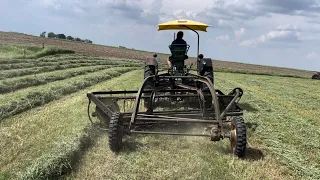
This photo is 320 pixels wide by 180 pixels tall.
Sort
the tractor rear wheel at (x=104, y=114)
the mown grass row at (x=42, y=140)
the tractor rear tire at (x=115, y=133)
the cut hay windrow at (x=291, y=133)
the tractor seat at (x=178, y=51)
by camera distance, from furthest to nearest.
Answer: the tractor seat at (x=178, y=51)
the tractor rear wheel at (x=104, y=114)
the tractor rear tire at (x=115, y=133)
the cut hay windrow at (x=291, y=133)
the mown grass row at (x=42, y=140)

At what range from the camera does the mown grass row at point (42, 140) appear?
4850 mm

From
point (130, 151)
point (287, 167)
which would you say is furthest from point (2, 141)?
point (287, 167)

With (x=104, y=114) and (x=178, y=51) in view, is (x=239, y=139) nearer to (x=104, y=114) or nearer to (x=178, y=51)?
(x=104, y=114)

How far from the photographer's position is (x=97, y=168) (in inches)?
199

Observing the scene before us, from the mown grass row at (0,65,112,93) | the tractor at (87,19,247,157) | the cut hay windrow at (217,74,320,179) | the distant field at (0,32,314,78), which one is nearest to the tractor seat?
the tractor at (87,19,247,157)

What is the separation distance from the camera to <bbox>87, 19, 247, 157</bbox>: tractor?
586cm

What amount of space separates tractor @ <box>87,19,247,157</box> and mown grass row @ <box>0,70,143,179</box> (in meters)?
0.54

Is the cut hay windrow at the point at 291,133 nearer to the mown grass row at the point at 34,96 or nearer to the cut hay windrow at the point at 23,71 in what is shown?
the mown grass row at the point at 34,96

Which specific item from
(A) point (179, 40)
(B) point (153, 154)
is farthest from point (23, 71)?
(B) point (153, 154)

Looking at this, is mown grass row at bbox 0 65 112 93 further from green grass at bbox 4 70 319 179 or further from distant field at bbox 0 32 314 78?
distant field at bbox 0 32 314 78

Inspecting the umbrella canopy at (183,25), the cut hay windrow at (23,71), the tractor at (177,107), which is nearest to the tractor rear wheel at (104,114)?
the tractor at (177,107)

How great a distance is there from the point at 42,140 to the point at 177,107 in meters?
3.72

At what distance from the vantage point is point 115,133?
5.86 metres

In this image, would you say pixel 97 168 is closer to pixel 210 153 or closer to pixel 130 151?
pixel 130 151
